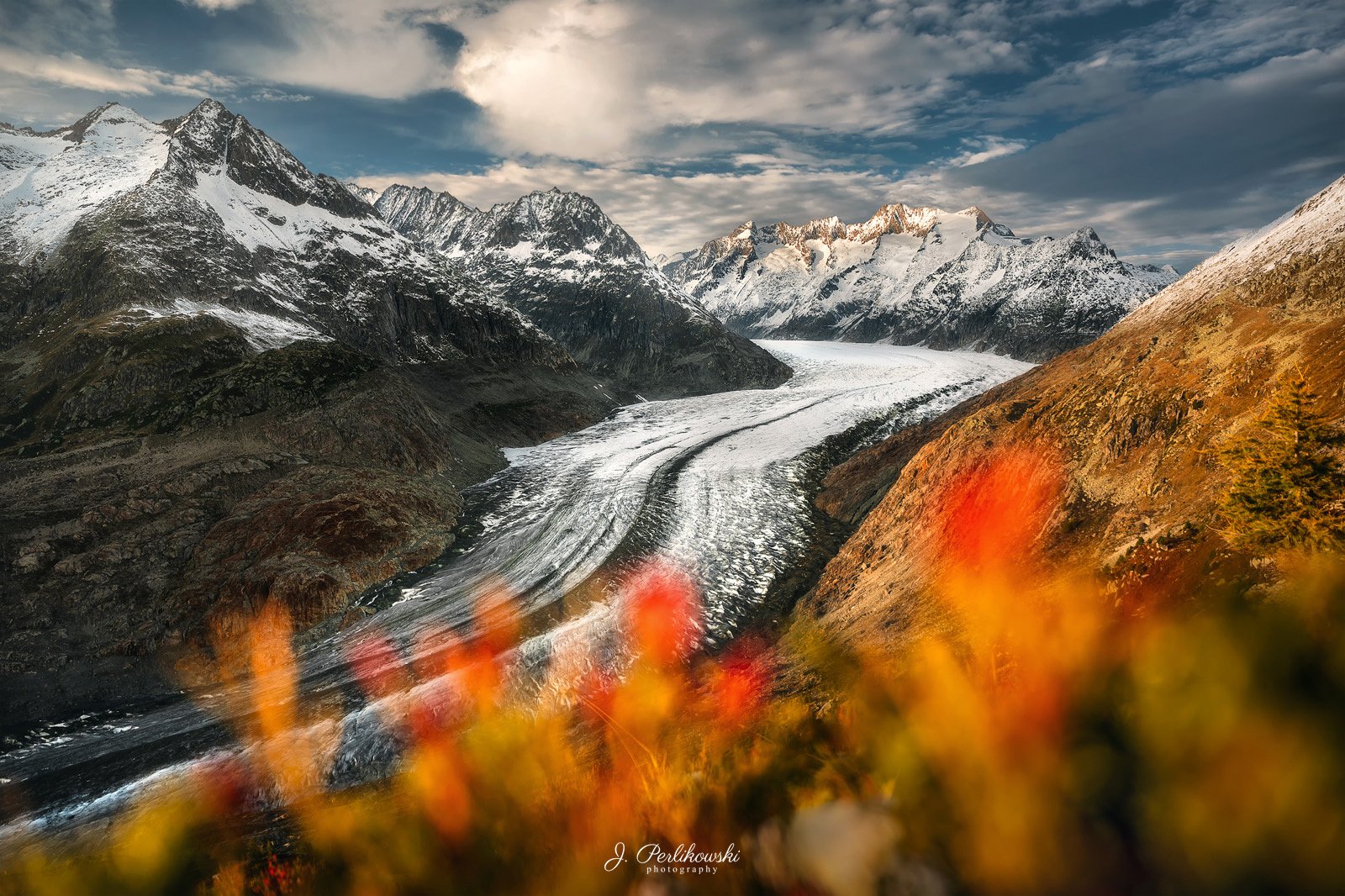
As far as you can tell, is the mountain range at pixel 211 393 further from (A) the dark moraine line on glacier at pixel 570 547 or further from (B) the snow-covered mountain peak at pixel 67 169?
(A) the dark moraine line on glacier at pixel 570 547

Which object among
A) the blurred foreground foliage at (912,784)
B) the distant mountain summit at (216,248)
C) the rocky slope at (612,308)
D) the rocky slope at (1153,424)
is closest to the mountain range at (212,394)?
the distant mountain summit at (216,248)

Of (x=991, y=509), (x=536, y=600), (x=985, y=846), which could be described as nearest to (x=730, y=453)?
(x=536, y=600)

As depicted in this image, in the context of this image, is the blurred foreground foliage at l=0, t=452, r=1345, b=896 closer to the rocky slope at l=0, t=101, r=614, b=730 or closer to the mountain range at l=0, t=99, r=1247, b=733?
the rocky slope at l=0, t=101, r=614, b=730

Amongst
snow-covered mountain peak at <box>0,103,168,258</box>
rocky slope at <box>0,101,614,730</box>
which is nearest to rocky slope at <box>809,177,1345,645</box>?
rocky slope at <box>0,101,614,730</box>

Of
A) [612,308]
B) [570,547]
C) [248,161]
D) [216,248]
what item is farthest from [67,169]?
[570,547]

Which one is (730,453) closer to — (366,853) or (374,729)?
(374,729)

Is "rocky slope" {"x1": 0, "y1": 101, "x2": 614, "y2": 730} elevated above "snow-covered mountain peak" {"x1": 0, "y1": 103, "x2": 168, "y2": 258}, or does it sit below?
below
